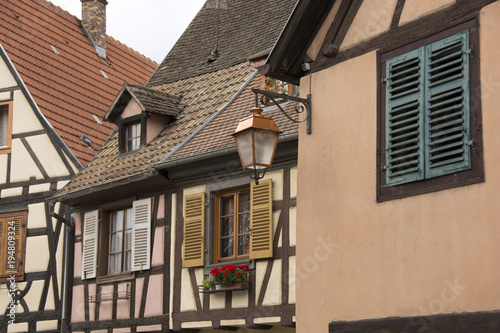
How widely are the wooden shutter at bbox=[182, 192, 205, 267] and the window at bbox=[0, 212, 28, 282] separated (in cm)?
406

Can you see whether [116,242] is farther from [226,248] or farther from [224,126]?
[224,126]

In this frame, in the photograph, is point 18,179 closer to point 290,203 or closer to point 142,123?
point 142,123

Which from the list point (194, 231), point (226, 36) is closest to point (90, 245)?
point (194, 231)

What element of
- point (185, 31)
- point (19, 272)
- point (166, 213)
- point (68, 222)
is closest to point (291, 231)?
point (166, 213)

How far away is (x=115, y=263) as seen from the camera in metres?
14.7

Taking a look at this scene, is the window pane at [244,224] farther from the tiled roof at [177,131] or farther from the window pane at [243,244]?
the tiled roof at [177,131]

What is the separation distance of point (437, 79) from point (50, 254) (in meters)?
10.2

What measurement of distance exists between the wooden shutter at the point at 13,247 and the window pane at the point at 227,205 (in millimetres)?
4550

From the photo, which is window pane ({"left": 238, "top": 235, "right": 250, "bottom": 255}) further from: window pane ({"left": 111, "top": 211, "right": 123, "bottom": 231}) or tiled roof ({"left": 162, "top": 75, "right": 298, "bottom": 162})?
A: window pane ({"left": 111, "top": 211, "right": 123, "bottom": 231})

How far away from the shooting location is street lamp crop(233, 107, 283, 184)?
818 centimetres

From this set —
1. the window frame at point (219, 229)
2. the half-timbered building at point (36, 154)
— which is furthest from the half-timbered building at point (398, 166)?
the half-timbered building at point (36, 154)

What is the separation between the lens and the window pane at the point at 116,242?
14.8m

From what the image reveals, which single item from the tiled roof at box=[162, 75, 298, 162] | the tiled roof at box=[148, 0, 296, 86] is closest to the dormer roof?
the tiled roof at box=[148, 0, 296, 86]

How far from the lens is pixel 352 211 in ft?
24.7
